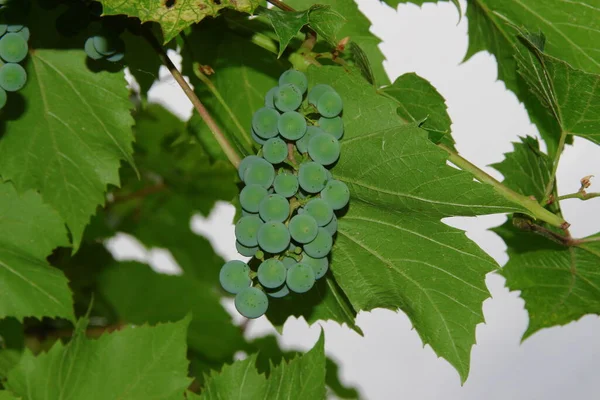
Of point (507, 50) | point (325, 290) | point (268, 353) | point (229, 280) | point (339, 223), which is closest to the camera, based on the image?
point (229, 280)

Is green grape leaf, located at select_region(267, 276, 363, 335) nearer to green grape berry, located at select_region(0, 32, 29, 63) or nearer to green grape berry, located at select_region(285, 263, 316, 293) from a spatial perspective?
green grape berry, located at select_region(285, 263, 316, 293)

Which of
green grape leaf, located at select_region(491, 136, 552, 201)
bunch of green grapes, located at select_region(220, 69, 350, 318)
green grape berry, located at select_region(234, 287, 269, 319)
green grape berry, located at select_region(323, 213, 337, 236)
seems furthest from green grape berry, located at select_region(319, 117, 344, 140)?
green grape leaf, located at select_region(491, 136, 552, 201)

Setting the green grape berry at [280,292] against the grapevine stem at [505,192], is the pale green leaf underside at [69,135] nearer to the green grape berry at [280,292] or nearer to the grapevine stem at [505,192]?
the green grape berry at [280,292]

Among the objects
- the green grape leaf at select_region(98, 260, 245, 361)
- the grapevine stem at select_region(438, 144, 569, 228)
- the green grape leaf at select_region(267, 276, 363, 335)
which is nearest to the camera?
the grapevine stem at select_region(438, 144, 569, 228)

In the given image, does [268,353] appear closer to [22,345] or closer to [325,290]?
[22,345]

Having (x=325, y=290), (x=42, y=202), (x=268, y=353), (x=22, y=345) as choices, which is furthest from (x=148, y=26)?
(x=268, y=353)

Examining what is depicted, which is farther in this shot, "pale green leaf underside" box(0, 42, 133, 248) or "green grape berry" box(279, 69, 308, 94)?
"pale green leaf underside" box(0, 42, 133, 248)
